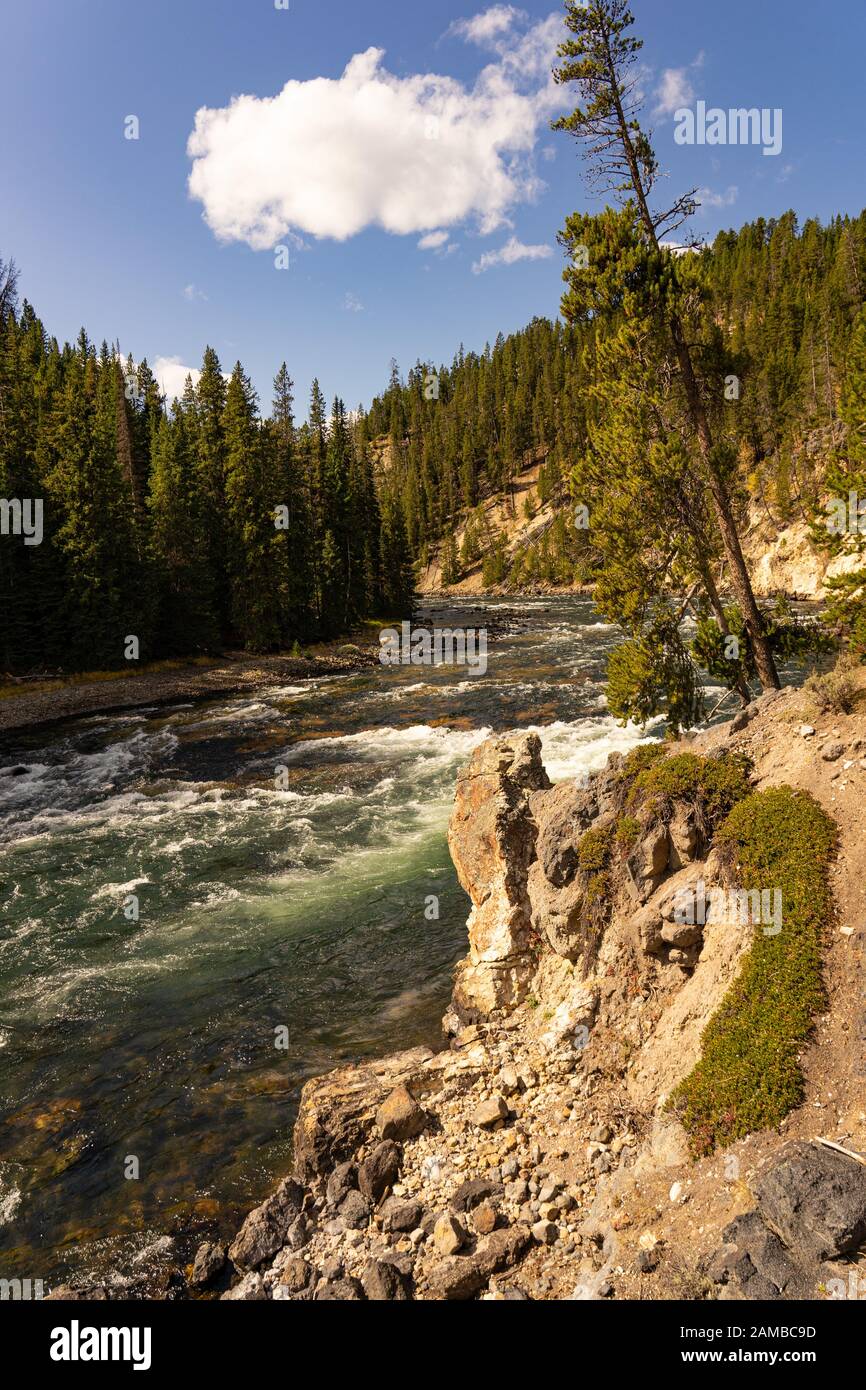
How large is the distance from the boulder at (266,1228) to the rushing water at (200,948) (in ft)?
2.68

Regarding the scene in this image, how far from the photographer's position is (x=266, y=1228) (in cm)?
852

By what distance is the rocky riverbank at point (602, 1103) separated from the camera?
610 cm

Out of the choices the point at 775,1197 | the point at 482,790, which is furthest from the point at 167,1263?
the point at 482,790

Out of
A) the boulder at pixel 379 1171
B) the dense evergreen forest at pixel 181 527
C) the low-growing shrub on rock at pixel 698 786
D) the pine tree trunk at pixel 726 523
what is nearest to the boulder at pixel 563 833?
the low-growing shrub on rock at pixel 698 786

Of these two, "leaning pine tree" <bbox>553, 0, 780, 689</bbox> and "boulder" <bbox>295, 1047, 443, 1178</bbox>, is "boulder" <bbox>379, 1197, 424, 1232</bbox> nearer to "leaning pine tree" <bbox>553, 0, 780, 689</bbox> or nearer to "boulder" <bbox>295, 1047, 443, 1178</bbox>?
"boulder" <bbox>295, 1047, 443, 1178</bbox>

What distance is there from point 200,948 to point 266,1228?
27.8 feet

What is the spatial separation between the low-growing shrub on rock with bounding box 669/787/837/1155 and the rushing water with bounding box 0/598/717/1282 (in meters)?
6.36

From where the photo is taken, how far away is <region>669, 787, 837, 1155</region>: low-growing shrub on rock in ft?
22.7

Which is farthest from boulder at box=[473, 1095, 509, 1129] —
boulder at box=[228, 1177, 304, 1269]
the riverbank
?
the riverbank

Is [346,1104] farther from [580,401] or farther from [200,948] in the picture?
[580,401]

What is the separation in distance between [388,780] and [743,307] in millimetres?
151000

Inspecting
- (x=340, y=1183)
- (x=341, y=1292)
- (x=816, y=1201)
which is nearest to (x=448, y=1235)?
(x=341, y=1292)

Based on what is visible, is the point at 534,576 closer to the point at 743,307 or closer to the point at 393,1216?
the point at 743,307

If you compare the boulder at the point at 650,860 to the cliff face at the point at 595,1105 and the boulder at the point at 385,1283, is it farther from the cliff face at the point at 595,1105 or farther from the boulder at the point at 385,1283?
the boulder at the point at 385,1283
